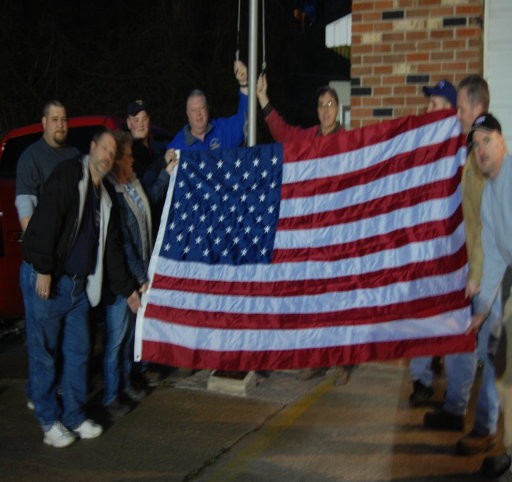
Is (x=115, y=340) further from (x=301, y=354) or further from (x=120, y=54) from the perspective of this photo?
(x=120, y=54)

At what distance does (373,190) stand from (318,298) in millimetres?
747

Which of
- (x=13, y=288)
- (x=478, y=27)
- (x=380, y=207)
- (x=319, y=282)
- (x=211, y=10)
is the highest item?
(x=211, y=10)

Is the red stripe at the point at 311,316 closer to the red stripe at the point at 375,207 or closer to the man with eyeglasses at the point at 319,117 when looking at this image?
the red stripe at the point at 375,207

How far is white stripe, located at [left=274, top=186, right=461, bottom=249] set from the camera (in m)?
4.78

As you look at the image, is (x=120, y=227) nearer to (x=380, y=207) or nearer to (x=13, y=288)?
(x=380, y=207)

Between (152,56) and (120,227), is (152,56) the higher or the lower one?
the higher one

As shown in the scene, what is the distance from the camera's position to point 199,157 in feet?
18.4

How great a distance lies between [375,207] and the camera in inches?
194

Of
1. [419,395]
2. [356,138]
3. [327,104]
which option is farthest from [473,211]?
[327,104]

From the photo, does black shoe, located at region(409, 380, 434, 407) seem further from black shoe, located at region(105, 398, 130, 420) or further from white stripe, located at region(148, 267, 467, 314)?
black shoe, located at region(105, 398, 130, 420)

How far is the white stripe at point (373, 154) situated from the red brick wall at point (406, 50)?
1671 millimetres

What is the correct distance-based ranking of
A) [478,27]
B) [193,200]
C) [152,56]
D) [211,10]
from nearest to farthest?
[193,200]
[478,27]
[152,56]
[211,10]

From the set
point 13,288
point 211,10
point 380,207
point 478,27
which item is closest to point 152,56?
point 211,10

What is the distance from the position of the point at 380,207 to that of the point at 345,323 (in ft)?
2.44
